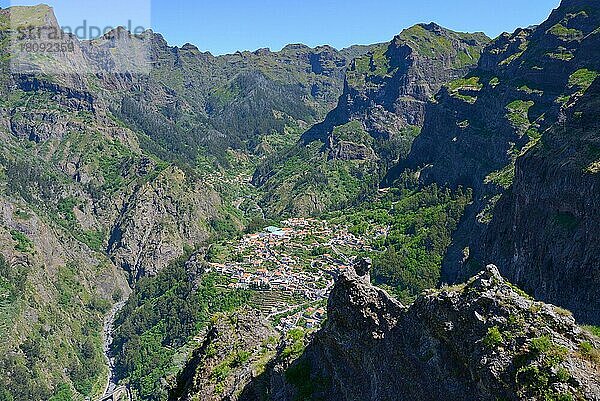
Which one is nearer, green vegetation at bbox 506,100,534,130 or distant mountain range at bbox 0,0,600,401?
distant mountain range at bbox 0,0,600,401

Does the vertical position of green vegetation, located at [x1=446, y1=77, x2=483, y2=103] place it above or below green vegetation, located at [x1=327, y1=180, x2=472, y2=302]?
above

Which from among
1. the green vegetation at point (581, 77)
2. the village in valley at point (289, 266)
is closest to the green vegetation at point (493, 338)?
the village in valley at point (289, 266)


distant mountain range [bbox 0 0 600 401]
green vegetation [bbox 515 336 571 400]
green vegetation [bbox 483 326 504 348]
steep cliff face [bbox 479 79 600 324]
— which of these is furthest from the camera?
steep cliff face [bbox 479 79 600 324]

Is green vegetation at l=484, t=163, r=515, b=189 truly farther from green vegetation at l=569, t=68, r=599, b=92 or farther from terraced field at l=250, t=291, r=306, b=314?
terraced field at l=250, t=291, r=306, b=314

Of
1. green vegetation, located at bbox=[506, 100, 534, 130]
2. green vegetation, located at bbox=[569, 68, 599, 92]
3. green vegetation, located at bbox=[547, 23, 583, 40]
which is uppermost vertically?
green vegetation, located at bbox=[547, 23, 583, 40]

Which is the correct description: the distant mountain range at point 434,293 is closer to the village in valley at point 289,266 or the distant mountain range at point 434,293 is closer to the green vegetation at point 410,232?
the green vegetation at point 410,232

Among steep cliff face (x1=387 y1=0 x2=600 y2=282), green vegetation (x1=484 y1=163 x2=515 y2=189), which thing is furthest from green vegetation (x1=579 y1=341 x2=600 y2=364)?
green vegetation (x1=484 y1=163 x2=515 y2=189)

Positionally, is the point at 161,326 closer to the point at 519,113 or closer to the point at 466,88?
the point at 519,113
